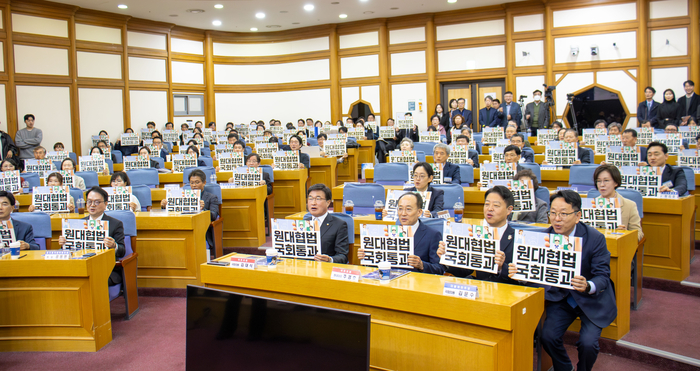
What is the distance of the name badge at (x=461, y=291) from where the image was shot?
7.84ft

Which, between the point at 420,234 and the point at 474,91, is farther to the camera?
the point at 474,91

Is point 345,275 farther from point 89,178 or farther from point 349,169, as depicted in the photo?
point 349,169

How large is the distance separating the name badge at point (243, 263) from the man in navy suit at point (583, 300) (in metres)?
1.77

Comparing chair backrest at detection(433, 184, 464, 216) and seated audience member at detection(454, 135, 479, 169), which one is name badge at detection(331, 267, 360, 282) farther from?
seated audience member at detection(454, 135, 479, 169)

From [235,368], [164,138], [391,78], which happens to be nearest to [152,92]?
[164,138]

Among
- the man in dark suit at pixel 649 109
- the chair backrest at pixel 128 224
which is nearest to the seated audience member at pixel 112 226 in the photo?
the chair backrest at pixel 128 224

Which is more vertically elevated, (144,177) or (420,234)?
(144,177)

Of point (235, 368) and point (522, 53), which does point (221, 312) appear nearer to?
point (235, 368)

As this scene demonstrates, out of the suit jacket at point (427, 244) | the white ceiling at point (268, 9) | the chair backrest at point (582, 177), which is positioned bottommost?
the suit jacket at point (427, 244)

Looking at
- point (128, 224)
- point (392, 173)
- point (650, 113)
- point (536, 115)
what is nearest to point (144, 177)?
point (128, 224)

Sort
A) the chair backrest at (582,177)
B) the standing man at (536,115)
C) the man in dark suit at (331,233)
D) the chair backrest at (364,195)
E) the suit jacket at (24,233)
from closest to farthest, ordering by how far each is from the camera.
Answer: the man in dark suit at (331,233) → the suit jacket at (24,233) → the chair backrest at (364,195) → the chair backrest at (582,177) → the standing man at (536,115)

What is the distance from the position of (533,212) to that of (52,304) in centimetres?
396

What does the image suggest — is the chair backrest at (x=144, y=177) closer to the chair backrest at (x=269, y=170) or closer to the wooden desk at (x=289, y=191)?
the chair backrest at (x=269, y=170)

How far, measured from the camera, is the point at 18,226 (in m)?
4.46
